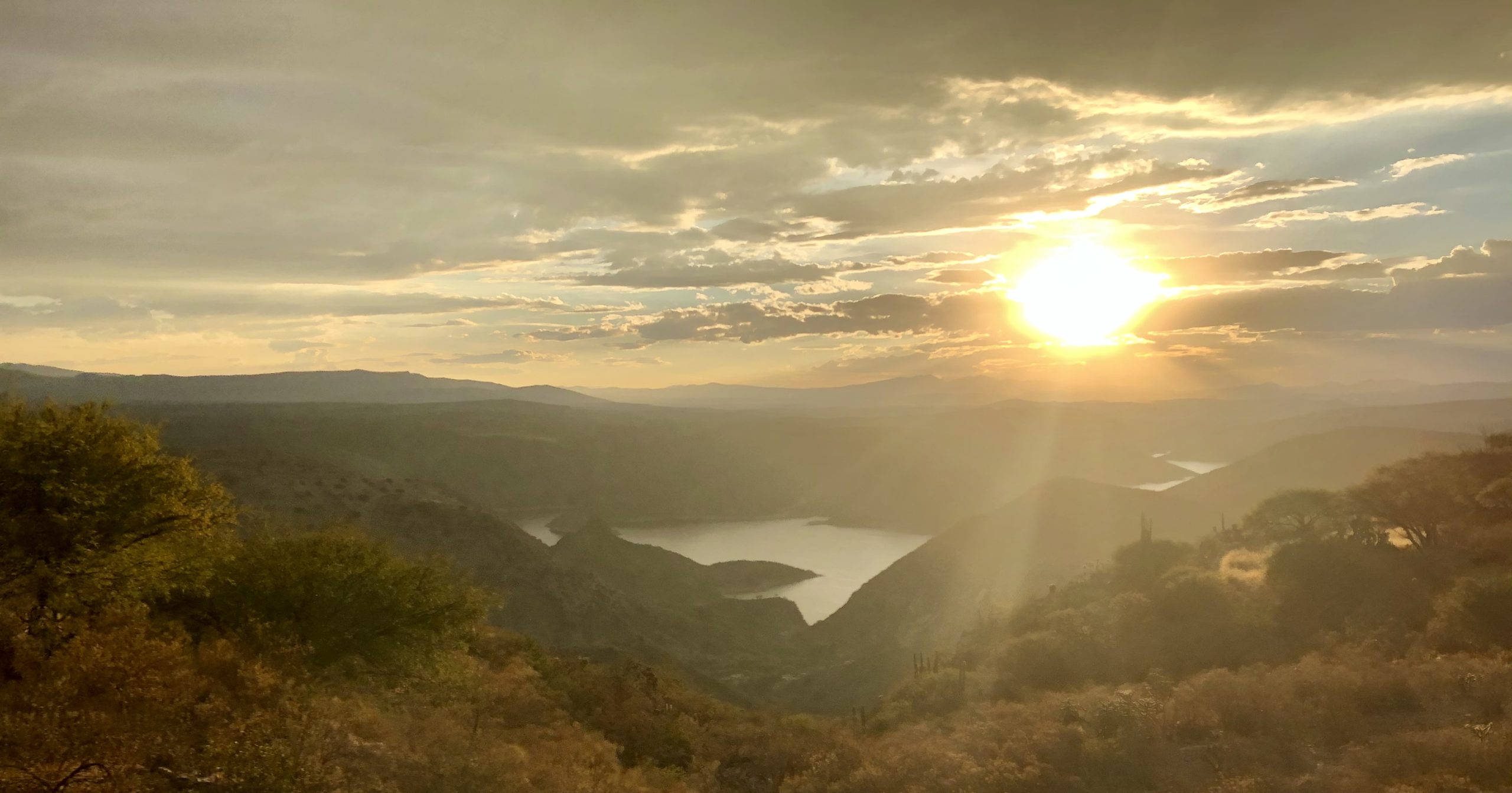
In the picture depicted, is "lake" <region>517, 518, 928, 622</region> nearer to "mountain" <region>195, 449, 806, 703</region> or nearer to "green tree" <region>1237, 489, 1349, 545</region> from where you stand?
"mountain" <region>195, 449, 806, 703</region>

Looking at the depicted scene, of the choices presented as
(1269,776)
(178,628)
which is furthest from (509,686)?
(1269,776)

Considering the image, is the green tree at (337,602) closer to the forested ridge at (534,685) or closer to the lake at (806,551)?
the forested ridge at (534,685)

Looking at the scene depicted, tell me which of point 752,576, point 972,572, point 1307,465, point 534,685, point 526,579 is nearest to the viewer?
point 534,685

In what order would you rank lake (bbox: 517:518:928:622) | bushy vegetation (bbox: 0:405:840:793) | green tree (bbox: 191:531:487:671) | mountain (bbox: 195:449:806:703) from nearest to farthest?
bushy vegetation (bbox: 0:405:840:793)
green tree (bbox: 191:531:487:671)
mountain (bbox: 195:449:806:703)
lake (bbox: 517:518:928:622)

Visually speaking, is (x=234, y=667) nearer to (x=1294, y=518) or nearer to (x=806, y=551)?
(x=1294, y=518)

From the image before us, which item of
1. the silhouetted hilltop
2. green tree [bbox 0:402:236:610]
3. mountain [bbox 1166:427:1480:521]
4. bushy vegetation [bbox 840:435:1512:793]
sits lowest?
the silhouetted hilltop

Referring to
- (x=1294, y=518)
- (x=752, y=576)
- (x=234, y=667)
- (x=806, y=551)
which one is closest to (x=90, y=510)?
(x=234, y=667)

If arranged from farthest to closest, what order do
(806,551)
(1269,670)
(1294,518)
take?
(806,551)
(1294,518)
(1269,670)

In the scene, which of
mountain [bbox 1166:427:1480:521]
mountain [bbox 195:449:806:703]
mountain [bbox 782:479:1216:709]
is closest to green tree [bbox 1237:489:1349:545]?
mountain [bbox 782:479:1216:709]
